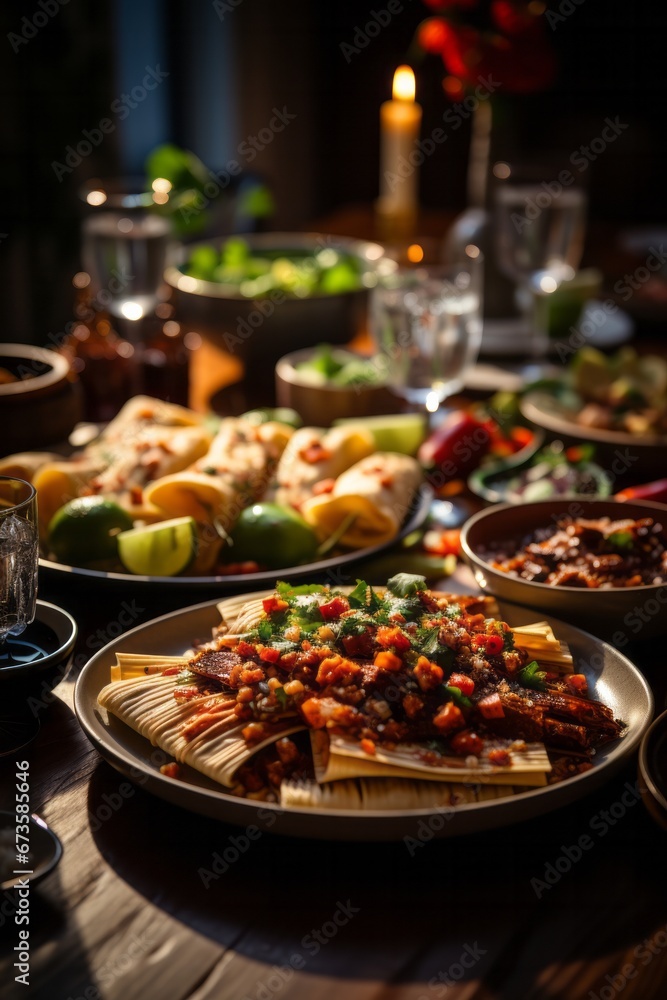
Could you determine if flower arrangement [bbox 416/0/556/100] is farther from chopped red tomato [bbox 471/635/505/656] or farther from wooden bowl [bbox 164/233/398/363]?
chopped red tomato [bbox 471/635/505/656]

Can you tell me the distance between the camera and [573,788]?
1.15m

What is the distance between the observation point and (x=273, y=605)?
1.43m

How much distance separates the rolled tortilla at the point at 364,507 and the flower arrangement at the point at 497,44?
140cm

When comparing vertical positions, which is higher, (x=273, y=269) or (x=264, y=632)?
(x=273, y=269)

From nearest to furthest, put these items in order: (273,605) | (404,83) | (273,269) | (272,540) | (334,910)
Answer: (334,910), (273,605), (272,540), (404,83), (273,269)

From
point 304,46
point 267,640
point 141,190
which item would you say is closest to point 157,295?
point 141,190

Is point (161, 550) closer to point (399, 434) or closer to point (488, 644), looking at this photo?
point (488, 644)

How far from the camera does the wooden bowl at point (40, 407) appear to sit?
2.15m

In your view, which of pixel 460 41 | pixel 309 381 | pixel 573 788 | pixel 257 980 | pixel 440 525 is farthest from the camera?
pixel 460 41

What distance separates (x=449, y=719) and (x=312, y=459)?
99cm

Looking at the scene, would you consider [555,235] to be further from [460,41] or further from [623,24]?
[623,24]

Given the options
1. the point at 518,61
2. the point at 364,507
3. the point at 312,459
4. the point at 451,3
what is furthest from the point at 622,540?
the point at 451,3

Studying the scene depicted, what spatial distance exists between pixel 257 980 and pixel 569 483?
1.41m

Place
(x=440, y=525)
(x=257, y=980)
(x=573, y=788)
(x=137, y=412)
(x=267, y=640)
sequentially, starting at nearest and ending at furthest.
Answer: (x=257, y=980), (x=573, y=788), (x=267, y=640), (x=440, y=525), (x=137, y=412)
